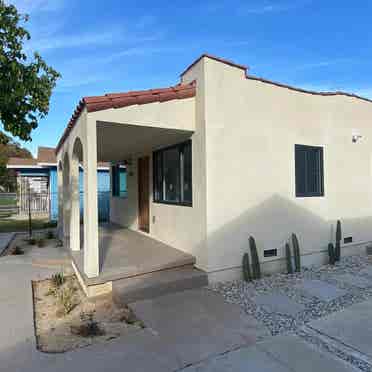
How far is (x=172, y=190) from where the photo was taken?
675cm

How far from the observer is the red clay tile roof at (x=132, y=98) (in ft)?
14.7

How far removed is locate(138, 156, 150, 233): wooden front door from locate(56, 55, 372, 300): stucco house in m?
0.45

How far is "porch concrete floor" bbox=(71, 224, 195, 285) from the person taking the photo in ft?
15.4

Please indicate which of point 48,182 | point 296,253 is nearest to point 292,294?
point 296,253

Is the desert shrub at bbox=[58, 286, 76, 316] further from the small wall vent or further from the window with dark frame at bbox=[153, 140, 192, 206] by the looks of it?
the small wall vent

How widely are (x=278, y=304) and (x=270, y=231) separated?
6.12 ft

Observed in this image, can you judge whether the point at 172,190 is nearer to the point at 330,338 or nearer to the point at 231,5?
the point at 330,338

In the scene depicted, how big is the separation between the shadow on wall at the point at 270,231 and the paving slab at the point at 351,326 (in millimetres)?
1902

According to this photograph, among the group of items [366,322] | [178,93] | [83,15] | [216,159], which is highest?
[83,15]

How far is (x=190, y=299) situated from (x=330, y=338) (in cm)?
191

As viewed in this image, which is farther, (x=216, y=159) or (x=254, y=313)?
(x=216, y=159)

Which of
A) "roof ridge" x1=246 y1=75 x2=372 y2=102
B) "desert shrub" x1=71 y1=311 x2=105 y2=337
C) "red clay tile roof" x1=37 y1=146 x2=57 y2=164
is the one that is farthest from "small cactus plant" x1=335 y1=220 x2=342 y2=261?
"red clay tile roof" x1=37 y1=146 x2=57 y2=164

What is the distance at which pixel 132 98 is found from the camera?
4.74m

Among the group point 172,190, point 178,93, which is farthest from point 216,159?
point 172,190
